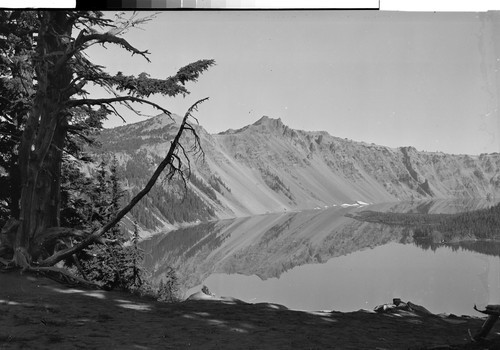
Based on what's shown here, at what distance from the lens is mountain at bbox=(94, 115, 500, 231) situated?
4.18 metres

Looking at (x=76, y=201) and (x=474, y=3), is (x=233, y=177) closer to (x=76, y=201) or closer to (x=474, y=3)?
(x=76, y=201)

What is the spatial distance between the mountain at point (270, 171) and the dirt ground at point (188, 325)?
620mm

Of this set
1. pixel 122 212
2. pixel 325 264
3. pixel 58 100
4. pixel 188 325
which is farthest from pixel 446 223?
pixel 58 100

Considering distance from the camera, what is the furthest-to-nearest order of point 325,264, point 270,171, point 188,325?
point 270,171 → point 325,264 → point 188,325

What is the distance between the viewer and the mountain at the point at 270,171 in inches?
165

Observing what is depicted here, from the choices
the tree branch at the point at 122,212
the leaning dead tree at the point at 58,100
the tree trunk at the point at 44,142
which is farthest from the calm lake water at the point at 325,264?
the tree trunk at the point at 44,142

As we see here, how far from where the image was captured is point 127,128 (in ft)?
13.9

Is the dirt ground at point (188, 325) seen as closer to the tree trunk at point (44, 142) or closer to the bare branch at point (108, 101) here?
the tree trunk at point (44, 142)

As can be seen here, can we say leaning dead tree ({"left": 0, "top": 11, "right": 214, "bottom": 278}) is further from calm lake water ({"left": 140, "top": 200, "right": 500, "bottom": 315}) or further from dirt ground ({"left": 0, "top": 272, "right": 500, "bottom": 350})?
calm lake water ({"left": 140, "top": 200, "right": 500, "bottom": 315})

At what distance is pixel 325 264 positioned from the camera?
13.6 ft

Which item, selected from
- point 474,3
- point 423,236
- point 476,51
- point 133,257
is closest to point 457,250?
point 423,236

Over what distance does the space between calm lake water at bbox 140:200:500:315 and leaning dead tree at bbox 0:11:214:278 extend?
58 centimetres

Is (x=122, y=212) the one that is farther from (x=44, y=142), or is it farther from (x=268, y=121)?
(x=268, y=121)

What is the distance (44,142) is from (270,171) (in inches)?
64.5
